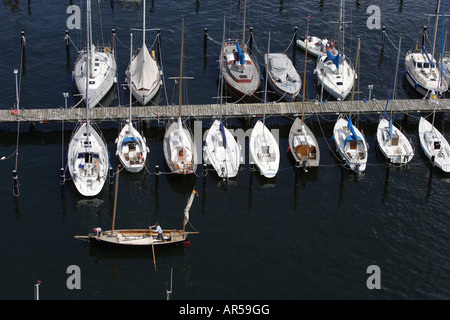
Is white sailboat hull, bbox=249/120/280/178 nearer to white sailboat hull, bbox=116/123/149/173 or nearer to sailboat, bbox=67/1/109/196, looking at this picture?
white sailboat hull, bbox=116/123/149/173

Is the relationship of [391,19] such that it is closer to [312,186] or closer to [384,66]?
[384,66]

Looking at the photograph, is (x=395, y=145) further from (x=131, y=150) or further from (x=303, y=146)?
(x=131, y=150)

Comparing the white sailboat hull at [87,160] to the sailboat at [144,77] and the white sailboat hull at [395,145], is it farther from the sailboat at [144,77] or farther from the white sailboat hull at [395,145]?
the white sailboat hull at [395,145]

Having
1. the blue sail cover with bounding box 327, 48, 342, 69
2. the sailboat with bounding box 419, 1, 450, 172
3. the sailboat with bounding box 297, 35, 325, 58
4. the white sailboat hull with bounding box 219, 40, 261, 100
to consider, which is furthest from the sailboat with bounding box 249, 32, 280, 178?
the sailboat with bounding box 297, 35, 325, 58

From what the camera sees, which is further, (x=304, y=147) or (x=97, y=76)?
(x=97, y=76)

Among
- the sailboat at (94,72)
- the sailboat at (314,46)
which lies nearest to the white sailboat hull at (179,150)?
the sailboat at (94,72)

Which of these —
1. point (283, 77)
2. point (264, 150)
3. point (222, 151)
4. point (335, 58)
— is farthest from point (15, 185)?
point (335, 58)
